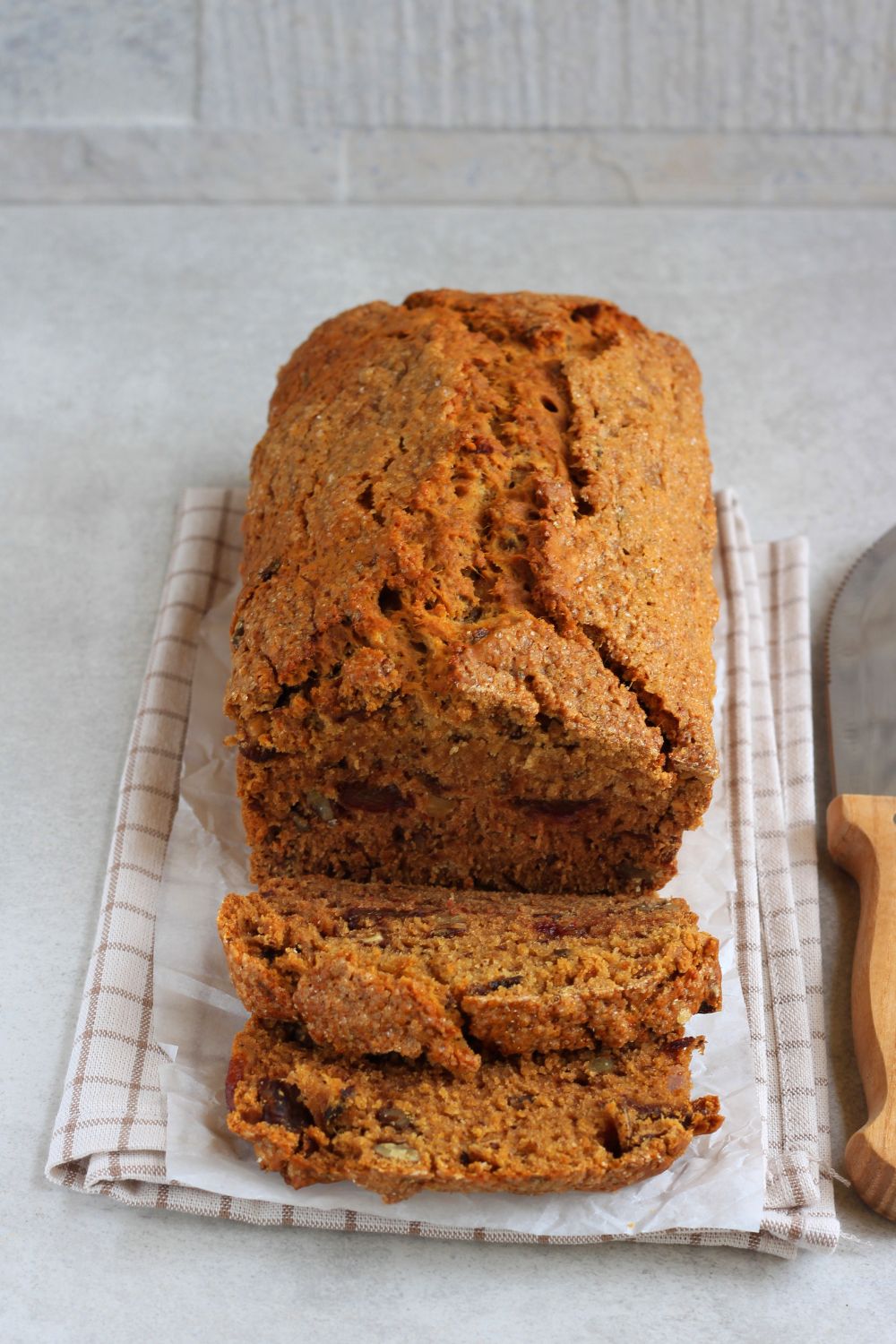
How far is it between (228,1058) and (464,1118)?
553 millimetres

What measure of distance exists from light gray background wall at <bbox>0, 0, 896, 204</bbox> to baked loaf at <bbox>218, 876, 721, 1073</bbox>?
11.4ft

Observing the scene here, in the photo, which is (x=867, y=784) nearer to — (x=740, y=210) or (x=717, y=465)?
(x=717, y=465)

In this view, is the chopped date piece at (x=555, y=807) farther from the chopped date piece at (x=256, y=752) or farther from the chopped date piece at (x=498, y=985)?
the chopped date piece at (x=256, y=752)

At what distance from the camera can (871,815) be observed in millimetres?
3391

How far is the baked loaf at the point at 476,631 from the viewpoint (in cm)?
297

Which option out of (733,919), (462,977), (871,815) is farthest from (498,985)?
(871,815)

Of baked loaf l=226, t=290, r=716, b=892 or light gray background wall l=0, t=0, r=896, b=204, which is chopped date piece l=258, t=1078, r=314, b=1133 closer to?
baked loaf l=226, t=290, r=716, b=892

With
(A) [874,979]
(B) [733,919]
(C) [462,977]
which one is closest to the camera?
(C) [462,977]

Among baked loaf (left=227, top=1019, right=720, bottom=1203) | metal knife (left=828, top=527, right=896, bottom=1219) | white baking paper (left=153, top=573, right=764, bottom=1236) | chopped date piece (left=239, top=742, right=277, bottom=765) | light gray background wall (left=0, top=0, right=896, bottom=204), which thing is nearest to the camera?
baked loaf (left=227, top=1019, right=720, bottom=1203)

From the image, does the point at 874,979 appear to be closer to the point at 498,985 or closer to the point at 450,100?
the point at 498,985

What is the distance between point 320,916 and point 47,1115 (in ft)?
2.20

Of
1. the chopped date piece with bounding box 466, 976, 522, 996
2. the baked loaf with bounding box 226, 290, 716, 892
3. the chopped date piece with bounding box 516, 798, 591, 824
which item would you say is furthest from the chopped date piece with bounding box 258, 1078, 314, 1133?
the chopped date piece with bounding box 516, 798, 591, 824

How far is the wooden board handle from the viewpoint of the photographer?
285 centimetres

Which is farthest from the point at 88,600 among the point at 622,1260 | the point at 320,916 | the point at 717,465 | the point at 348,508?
the point at 622,1260
